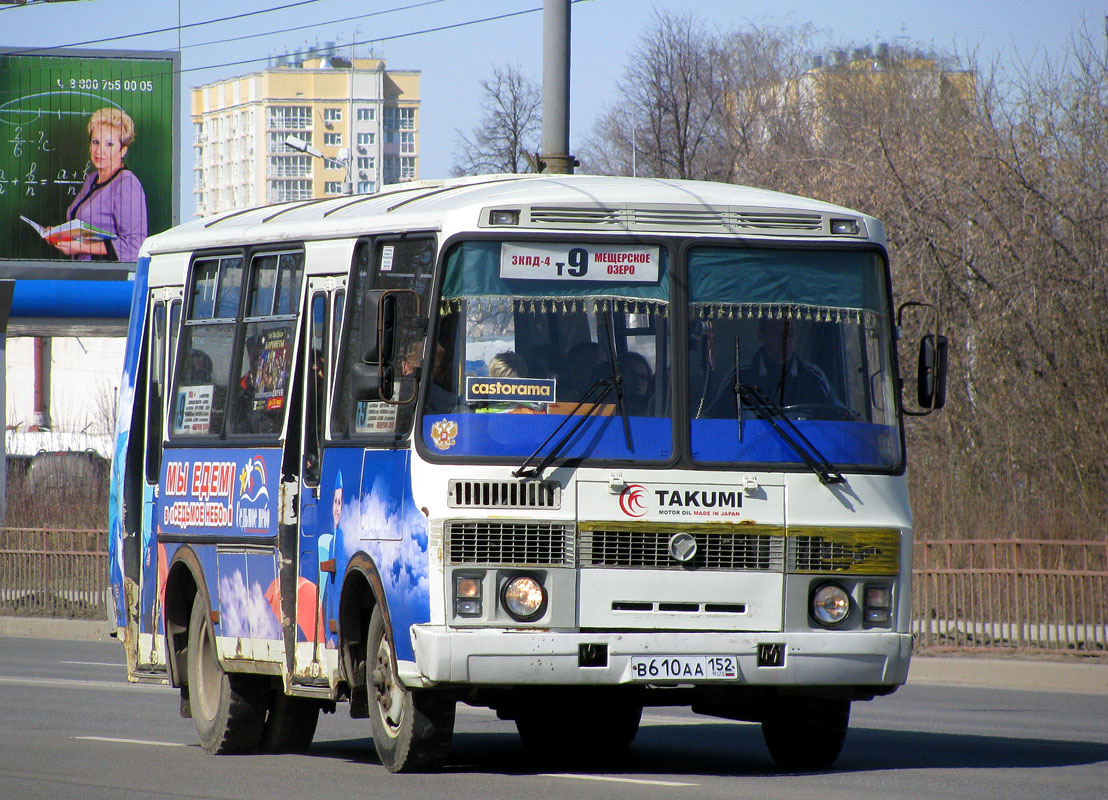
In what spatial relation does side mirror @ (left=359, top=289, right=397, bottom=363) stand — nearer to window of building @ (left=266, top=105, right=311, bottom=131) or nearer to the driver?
the driver

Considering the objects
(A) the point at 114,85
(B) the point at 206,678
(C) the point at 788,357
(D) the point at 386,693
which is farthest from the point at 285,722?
(A) the point at 114,85

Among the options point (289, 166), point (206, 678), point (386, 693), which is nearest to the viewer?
point (386, 693)

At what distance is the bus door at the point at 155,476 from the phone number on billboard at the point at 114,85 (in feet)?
82.0

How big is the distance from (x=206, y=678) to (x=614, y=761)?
2634 mm

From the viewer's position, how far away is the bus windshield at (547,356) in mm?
9148

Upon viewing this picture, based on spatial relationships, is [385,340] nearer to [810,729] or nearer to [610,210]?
[610,210]

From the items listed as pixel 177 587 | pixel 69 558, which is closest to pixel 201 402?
pixel 177 587

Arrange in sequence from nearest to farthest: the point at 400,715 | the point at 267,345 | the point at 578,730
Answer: the point at 400,715, the point at 267,345, the point at 578,730

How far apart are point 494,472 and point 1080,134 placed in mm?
17673

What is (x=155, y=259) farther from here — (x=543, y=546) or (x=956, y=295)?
(x=956, y=295)

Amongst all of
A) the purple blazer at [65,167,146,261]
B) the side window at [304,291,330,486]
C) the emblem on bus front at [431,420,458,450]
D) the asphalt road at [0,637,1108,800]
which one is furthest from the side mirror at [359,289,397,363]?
the purple blazer at [65,167,146,261]

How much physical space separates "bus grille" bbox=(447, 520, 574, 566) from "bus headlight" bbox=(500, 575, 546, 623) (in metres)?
0.09

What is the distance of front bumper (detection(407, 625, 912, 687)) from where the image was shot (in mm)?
8875

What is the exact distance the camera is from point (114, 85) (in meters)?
36.3
